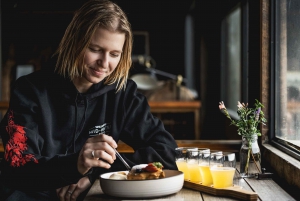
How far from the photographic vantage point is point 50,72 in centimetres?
200

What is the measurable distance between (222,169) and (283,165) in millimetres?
344

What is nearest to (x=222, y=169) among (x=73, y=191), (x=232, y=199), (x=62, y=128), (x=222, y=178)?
(x=222, y=178)

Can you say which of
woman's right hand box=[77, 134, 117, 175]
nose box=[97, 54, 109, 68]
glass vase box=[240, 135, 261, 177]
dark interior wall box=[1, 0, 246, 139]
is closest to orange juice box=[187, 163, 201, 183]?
glass vase box=[240, 135, 261, 177]

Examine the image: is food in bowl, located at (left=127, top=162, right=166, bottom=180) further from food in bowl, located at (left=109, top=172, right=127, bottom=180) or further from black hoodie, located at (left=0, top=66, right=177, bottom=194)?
black hoodie, located at (left=0, top=66, right=177, bottom=194)

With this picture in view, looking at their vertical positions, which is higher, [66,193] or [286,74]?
[286,74]

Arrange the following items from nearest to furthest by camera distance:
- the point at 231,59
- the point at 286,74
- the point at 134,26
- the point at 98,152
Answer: the point at 98,152 < the point at 286,74 < the point at 231,59 < the point at 134,26

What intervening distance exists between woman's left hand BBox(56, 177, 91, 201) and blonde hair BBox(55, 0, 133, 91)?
0.42m

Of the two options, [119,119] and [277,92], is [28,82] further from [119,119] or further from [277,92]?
[277,92]

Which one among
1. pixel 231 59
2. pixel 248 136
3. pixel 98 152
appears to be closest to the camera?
pixel 98 152

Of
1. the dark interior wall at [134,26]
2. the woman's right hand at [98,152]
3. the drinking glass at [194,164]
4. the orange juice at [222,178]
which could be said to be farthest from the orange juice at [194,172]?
the dark interior wall at [134,26]

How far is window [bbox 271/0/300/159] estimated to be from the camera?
2025mm

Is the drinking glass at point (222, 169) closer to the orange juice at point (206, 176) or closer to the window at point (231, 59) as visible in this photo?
the orange juice at point (206, 176)

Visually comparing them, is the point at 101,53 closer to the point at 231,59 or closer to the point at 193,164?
the point at 193,164

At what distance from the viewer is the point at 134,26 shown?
31.8ft
